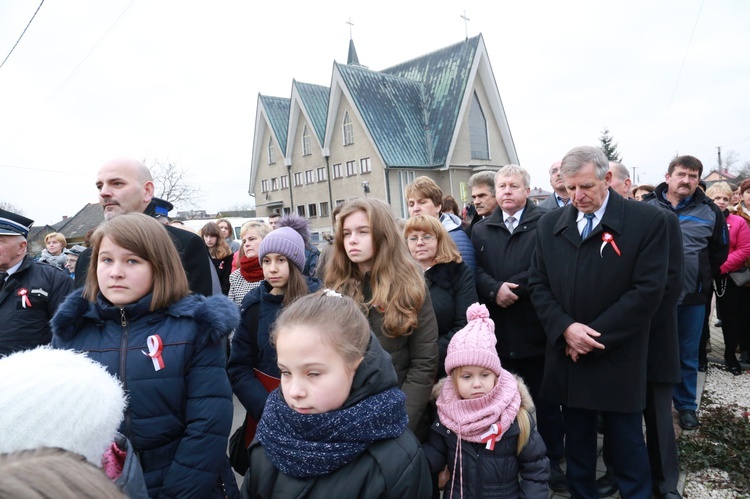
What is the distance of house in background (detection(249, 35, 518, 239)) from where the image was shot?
29109 mm

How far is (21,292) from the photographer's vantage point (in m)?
3.62

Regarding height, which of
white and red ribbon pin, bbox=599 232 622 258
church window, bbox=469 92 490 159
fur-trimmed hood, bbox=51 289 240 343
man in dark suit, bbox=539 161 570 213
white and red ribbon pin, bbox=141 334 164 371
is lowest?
white and red ribbon pin, bbox=141 334 164 371

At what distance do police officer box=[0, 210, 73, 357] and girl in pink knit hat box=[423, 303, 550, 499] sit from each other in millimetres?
3180

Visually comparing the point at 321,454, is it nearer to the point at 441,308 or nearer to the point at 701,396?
the point at 441,308

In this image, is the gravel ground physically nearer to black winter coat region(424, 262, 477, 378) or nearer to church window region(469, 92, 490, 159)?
black winter coat region(424, 262, 477, 378)

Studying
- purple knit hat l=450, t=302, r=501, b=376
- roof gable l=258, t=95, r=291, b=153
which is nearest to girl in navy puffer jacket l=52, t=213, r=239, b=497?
purple knit hat l=450, t=302, r=501, b=376

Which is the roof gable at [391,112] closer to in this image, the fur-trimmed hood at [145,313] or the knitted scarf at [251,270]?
the knitted scarf at [251,270]

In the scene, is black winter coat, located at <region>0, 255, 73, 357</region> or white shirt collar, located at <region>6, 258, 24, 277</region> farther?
white shirt collar, located at <region>6, 258, 24, 277</region>

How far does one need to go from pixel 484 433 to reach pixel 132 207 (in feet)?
7.67

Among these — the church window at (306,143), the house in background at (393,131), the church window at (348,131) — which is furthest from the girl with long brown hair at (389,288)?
the church window at (306,143)

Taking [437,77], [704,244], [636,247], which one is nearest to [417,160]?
[437,77]

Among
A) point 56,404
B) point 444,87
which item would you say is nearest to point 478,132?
point 444,87

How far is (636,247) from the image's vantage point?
2.75 m

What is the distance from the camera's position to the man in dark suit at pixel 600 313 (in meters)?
2.72
